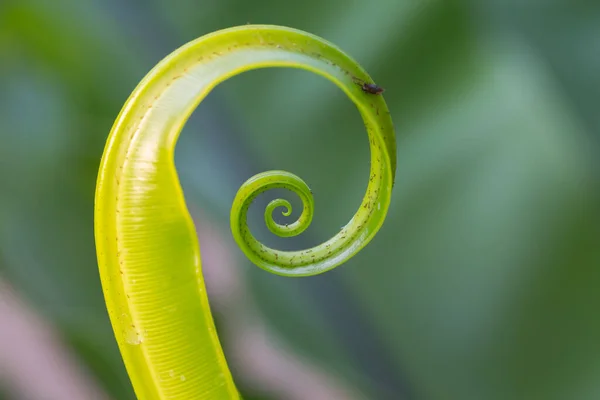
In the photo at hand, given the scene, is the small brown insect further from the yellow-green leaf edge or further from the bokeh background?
the bokeh background

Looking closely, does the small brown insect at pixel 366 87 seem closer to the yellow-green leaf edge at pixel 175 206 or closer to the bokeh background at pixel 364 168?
the yellow-green leaf edge at pixel 175 206

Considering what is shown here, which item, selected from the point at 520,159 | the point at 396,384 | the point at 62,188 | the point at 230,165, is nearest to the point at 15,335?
the point at 62,188

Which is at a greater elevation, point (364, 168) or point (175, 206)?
point (364, 168)

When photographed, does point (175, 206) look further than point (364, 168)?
No

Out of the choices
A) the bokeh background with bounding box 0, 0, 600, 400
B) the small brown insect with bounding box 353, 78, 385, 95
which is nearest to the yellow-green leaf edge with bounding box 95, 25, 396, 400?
the small brown insect with bounding box 353, 78, 385, 95

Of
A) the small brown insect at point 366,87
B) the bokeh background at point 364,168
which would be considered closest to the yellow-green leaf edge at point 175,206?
the small brown insect at point 366,87

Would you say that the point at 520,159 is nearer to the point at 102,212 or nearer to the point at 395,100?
the point at 395,100
